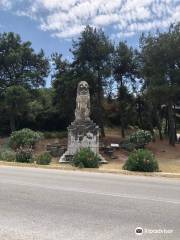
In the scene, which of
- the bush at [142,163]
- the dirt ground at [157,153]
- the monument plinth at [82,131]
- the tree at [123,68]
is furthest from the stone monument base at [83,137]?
the tree at [123,68]

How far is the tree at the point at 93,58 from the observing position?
4384cm

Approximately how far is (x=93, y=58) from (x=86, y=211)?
115 ft

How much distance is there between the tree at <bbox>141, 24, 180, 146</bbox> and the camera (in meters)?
39.0

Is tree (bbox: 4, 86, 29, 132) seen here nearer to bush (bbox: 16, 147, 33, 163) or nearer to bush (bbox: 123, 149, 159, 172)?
bush (bbox: 16, 147, 33, 163)

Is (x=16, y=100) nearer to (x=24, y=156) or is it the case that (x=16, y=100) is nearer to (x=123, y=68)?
(x=123, y=68)

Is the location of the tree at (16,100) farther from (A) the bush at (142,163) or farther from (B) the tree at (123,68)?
(A) the bush at (142,163)

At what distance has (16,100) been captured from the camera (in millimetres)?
46281

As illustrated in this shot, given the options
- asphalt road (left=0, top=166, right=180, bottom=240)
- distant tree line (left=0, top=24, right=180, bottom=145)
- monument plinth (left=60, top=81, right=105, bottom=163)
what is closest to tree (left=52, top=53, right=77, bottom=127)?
distant tree line (left=0, top=24, right=180, bottom=145)

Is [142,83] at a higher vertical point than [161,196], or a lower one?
higher

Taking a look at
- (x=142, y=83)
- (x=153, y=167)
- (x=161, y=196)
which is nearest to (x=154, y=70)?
(x=142, y=83)

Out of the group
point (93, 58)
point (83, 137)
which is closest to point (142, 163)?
point (83, 137)

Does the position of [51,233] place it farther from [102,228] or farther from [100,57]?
[100,57]

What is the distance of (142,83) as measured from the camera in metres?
46.3

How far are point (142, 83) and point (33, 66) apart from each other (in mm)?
12526
